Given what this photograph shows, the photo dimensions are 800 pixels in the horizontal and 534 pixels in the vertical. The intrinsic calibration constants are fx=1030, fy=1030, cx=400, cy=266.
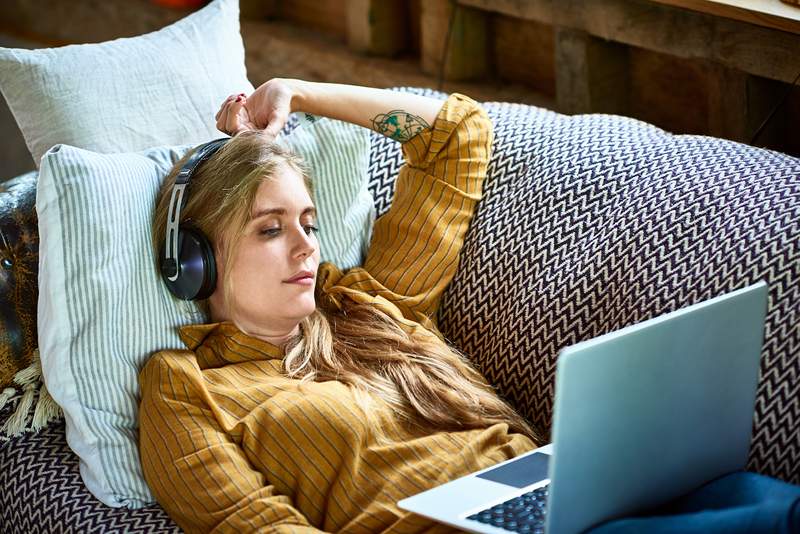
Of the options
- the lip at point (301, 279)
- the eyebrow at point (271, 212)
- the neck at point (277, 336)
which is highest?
the eyebrow at point (271, 212)

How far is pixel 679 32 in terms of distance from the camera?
7.20 feet

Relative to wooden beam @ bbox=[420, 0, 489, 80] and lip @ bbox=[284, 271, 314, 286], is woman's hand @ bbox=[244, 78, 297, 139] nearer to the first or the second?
lip @ bbox=[284, 271, 314, 286]

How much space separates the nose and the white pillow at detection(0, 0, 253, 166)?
405 mm

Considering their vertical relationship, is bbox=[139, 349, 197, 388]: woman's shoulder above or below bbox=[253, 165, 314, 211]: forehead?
below

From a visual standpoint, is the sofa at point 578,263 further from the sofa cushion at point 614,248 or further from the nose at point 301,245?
the nose at point 301,245

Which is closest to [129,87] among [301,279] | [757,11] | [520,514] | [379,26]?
[301,279]

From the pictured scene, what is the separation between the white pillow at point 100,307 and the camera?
156 centimetres

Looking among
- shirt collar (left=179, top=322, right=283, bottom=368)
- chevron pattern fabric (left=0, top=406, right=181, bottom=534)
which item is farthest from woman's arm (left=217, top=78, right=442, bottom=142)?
chevron pattern fabric (left=0, top=406, right=181, bottom=534)

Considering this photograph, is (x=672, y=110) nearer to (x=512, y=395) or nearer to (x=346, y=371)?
(x=512, y=395)

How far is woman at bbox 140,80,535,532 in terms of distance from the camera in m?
1.47

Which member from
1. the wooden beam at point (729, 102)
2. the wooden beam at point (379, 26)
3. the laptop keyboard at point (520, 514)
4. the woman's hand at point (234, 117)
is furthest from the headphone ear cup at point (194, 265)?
the wooden beam at point (379, 26)

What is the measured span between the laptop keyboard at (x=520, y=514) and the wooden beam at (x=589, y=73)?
1334 mm

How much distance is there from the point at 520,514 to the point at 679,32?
1.26 m

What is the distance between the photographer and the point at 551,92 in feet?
9.09
